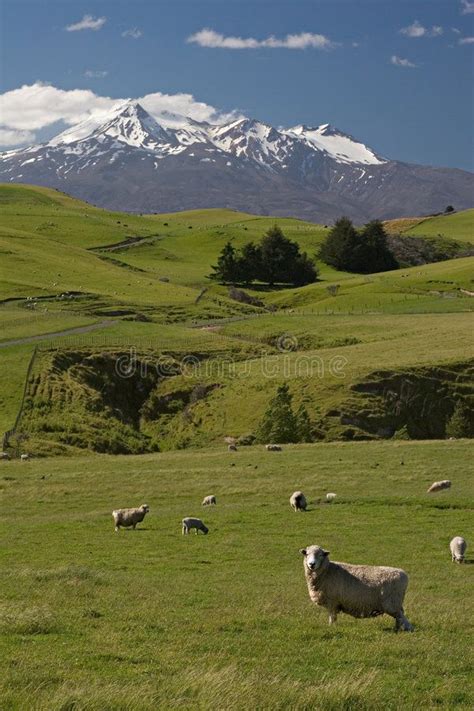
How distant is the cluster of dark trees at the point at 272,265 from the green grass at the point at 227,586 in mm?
101091

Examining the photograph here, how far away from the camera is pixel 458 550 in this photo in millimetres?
25688

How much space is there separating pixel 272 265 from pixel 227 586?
128326 millimetres

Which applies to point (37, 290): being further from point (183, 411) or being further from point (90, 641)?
point (90, 641)

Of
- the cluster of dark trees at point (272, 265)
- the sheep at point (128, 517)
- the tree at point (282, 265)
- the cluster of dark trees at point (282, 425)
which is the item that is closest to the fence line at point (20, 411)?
the cluster of dark trees at point (282, 425)

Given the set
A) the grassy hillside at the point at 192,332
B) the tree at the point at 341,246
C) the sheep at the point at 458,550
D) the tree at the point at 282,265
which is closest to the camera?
the sheep at the point at 458,550

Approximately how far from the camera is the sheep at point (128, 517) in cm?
3256

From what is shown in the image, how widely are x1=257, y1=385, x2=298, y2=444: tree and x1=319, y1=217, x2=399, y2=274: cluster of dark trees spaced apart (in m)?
109

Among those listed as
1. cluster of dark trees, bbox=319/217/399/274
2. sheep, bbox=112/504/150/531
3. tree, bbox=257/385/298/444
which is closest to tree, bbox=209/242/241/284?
cluster of dark trees, bbox=319/217/399/274

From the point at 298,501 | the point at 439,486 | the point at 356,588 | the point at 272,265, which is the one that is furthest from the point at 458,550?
the point at 272,265

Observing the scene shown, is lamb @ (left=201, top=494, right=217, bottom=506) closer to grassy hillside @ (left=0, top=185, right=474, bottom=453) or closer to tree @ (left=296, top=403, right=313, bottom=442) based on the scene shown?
tree @ (left=296, top=403, right=313, bottom=442)

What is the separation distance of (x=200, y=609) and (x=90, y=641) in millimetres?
4116

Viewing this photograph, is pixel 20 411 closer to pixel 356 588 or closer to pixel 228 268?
pixel 356 588

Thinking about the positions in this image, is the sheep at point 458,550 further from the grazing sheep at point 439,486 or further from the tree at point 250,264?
the tree at point 250,264

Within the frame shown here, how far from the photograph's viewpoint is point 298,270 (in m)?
148
